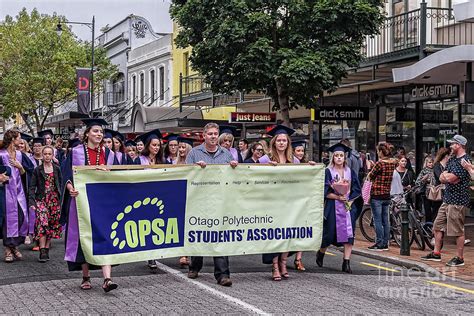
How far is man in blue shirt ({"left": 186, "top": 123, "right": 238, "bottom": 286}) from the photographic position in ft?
32.9

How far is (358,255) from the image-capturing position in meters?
13.7

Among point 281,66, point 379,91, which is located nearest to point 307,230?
point 281,66

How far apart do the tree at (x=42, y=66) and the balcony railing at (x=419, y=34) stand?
2696 cm

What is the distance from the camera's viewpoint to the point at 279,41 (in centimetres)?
1828

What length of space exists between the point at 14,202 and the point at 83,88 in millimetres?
26602

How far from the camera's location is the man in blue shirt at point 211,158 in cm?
1003

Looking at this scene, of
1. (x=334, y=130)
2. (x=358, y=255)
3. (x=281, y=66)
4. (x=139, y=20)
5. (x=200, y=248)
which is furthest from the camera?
(x=139, y=20)

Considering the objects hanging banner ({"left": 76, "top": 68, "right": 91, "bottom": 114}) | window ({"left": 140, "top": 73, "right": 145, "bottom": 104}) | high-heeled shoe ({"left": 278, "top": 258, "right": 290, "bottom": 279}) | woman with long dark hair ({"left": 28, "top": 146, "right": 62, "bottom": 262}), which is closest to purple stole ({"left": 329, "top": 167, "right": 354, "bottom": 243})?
high-heeled shoe ({"left": 278, "top": 258, "right": 290, "bottom": 279})

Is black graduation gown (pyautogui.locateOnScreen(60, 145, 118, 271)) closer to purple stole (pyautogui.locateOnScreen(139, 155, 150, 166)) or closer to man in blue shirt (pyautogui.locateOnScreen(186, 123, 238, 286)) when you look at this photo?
man in blue shirt (pyautogui.locateOnScreen(186, 123, 238, 286))

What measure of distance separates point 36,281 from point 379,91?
14809mm

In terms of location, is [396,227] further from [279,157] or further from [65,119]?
[65,119]

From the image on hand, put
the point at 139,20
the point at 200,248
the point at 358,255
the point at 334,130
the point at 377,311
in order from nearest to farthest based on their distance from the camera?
the point at 377,311, the point at 200,248, the point at 358,255, the point at 334,130, the point at 139,20

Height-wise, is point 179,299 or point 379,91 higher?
point 379,91

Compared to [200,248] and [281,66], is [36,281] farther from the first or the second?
[281,66]
